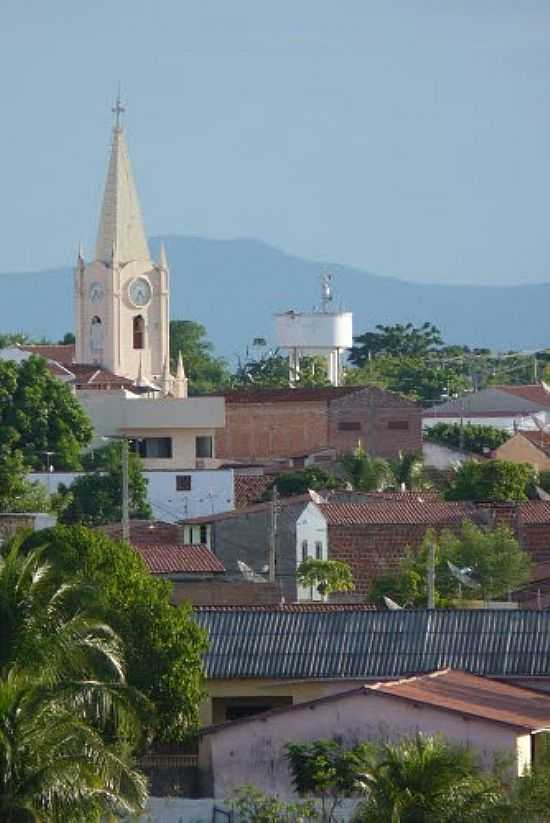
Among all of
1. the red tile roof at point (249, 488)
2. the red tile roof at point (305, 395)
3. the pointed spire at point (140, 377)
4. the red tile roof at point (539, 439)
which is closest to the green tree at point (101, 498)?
the red tile roof at point (249, 488)

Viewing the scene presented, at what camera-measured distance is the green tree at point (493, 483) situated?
77.9 m

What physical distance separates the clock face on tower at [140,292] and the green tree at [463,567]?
50040 mm

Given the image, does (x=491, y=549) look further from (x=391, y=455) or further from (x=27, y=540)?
(x=391, y=455)

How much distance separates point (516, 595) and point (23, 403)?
1204 inches

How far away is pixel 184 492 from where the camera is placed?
266ft

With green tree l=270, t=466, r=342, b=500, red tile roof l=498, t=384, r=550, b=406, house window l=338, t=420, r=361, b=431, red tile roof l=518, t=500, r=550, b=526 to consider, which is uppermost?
red tile roof l=498, t=384, r=550, b=406

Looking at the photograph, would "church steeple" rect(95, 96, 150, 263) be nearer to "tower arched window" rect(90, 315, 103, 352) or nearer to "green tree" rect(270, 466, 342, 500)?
"tower arched window" rect(90, 315, 103, 352)

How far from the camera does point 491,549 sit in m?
60.8

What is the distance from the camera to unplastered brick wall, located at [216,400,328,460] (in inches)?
3895

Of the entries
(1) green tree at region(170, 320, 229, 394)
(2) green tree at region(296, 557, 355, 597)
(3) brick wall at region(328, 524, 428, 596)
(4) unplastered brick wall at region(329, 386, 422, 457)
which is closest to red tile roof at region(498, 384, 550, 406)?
(1) green tree at region(170, 320, 229, 394)

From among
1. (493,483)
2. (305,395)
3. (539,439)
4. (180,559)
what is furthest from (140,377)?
(180,559)

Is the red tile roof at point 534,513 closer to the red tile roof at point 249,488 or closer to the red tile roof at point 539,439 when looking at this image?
the red tile roof at point 249,488

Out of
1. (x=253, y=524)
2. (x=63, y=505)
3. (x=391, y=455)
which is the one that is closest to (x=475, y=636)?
(x=253, y=524)

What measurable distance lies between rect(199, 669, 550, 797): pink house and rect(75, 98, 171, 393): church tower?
74.9 m
